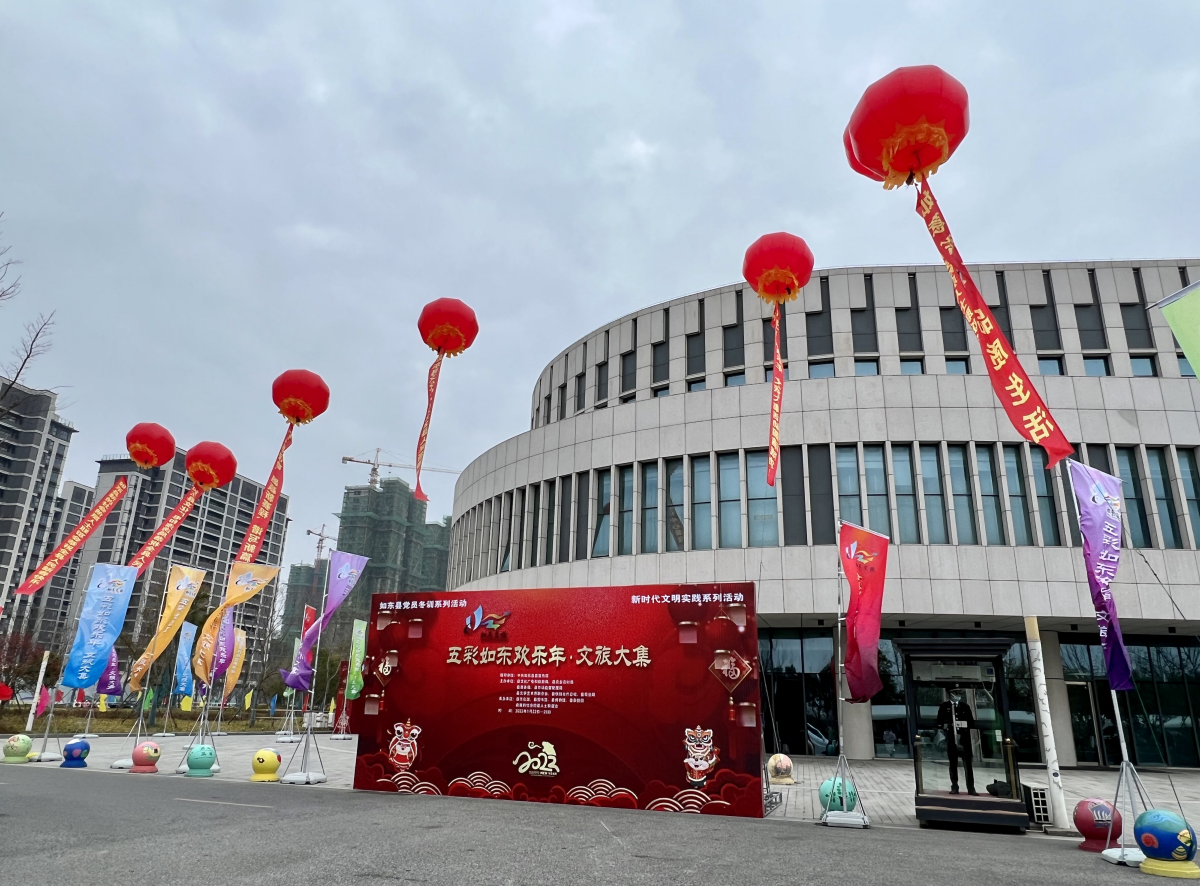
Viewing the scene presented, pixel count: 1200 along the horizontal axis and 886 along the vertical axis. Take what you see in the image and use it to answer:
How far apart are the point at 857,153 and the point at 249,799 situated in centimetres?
1498

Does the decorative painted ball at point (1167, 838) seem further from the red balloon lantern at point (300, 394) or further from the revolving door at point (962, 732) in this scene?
the red balloon lantern at point (300, 394)

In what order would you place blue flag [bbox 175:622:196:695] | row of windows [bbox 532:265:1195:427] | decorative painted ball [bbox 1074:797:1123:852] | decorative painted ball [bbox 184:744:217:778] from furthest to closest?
blue flag [bbox 175:622:196:695] → row of windows [bbox 532:265:1195:427] → decorative painted ball [bbox 184:744:217:778] → decorative painted ball [bbox 1074:797:1123:852]

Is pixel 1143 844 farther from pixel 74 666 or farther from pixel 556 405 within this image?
pixel 556 405

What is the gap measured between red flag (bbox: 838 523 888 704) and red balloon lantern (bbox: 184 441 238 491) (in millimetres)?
15325

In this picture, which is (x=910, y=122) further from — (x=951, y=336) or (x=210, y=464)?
(x=951, y=336)

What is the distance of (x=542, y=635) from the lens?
47.3 ft

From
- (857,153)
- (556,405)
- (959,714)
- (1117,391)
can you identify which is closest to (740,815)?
(959,714)

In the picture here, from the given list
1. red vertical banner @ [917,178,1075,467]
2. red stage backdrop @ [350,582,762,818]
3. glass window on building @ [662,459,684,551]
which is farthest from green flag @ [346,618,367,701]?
red vertical banner @ [917,178,1075,467]

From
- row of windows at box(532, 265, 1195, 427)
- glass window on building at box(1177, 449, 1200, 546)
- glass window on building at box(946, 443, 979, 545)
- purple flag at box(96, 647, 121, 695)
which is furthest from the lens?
purple flag at box(96, 647, 121, 695)

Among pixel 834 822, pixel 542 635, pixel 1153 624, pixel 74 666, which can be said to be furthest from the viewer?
pixel 1153 624

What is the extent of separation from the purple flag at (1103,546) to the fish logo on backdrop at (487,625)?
10.4m

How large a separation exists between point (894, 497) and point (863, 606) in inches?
446

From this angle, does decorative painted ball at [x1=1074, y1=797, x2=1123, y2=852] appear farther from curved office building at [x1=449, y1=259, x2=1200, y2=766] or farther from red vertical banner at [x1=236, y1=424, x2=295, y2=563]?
red vertical banner at [x1=236, y1=424, x2=295, y2=563]

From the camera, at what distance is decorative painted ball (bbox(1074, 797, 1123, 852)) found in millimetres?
9789
